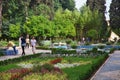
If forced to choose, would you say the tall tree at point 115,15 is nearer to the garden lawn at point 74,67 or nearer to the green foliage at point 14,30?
the green foliage at point 14,30

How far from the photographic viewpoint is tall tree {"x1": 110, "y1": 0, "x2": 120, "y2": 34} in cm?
6253

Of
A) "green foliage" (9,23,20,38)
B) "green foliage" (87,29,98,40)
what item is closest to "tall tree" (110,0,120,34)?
"green foliage" (87,29,98,40)

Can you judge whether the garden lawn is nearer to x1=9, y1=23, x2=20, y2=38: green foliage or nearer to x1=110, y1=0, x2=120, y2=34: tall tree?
x1=9, y1=23, x2=20, y2=38: green foliage

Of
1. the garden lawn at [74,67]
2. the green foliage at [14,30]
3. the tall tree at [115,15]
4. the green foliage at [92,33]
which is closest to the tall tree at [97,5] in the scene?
the tall tree at [115,15]

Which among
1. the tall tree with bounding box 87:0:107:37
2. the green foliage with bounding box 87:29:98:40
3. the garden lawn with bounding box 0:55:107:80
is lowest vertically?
the garden lawn with bounding box 0:55:107:80

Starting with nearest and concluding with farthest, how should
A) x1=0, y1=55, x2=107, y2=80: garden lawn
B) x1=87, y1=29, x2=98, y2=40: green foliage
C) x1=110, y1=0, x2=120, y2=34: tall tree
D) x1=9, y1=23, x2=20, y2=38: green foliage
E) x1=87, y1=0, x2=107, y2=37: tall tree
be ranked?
x1=0, y1=55, x2=107, y2=80: garden lawn
x1=9, y1=23, x2=20, y2=38: green foliage
x1=87, y1=29, x2=98, y2=40: green foliage
x1=110, y1=0, x2=120, y2=34: tall tree
x1=87, y1=0, x2=107, y2=37: tall tree

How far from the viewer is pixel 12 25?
55.3m

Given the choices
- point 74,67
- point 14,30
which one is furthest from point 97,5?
point 74,67

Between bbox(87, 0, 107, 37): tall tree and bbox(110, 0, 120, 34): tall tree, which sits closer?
bbox(110, 0, 120, 34): tall tree

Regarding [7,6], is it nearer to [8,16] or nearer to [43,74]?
[8,16]

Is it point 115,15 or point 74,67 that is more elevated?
point 115,15

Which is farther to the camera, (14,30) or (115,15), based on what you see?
(115,15)

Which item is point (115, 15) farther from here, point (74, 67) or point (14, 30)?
point (74, 67)

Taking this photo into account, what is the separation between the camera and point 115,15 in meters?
64.3
